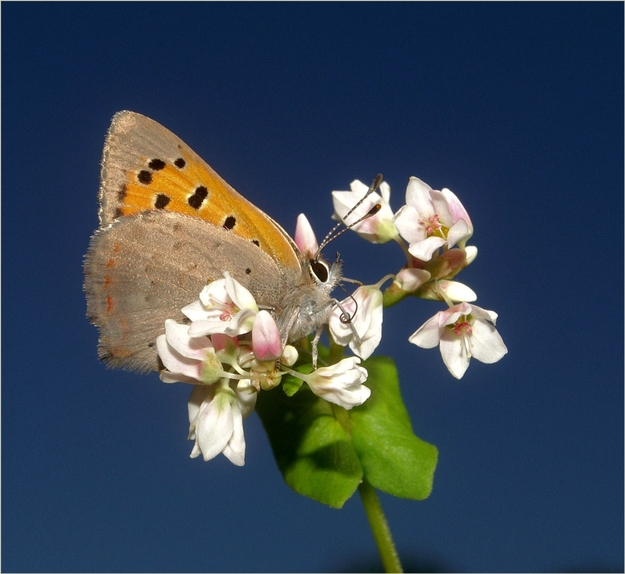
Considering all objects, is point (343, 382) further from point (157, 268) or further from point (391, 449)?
point (157, 268)

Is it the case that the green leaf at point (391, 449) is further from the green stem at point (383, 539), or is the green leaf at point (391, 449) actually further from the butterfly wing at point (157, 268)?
the butterfly wing at point (157, 268)

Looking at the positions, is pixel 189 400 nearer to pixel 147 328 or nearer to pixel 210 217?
pixel 147 328

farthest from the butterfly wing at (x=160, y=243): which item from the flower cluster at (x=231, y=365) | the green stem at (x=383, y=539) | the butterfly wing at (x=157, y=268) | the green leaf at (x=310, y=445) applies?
the green stem at (x=383, y=539)

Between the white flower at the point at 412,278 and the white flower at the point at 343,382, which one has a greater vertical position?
the white flower at the point at 412,278

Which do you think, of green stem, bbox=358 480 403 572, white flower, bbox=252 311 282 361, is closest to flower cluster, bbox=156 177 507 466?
white flower, bbox=252 311 282 361

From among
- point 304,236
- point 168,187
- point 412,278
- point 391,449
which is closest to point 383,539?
point 391,449

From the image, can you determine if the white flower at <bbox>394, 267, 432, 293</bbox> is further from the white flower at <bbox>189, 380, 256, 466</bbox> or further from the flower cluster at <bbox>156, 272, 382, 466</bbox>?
the white flower at <bbox>189, 380, 256, 466</bbox>

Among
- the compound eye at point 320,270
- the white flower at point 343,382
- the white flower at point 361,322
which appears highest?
the compound eye at point 320,270
